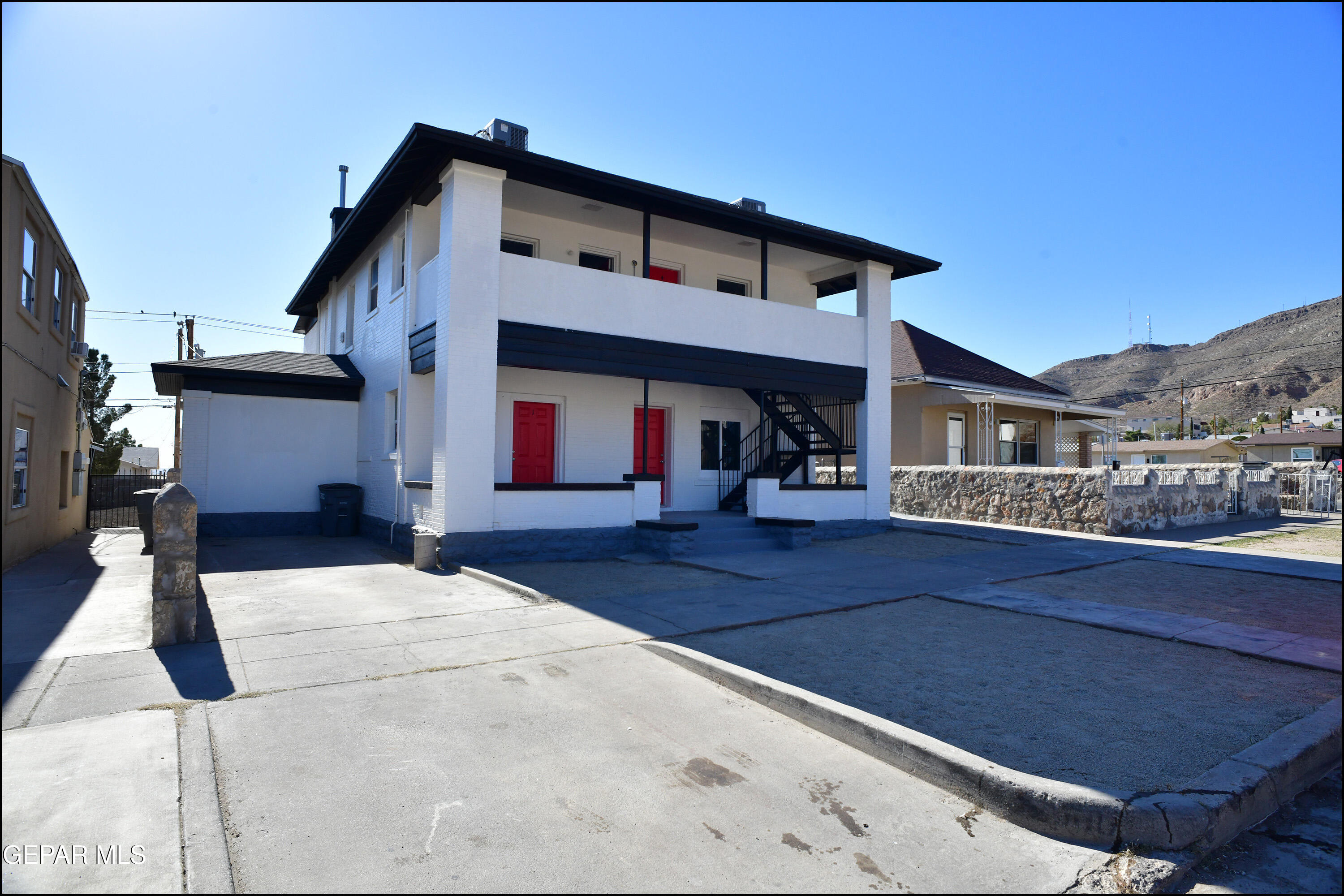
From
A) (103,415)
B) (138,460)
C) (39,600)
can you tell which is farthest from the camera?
(138,460)

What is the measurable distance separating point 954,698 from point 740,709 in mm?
1467

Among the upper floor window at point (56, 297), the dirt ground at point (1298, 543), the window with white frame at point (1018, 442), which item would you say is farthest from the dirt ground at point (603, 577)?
the window with white frame at point (1018, 442)

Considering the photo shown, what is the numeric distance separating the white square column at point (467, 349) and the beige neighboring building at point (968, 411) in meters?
14.1

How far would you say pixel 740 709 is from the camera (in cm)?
522

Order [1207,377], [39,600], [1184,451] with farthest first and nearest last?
[1207,377]
[1184,451]
[39,600]

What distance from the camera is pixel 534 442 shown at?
14.6m

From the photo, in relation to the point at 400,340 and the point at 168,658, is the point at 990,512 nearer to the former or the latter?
the point at 400,340

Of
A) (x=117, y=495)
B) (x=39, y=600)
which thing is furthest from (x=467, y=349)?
(x=117, y=495)

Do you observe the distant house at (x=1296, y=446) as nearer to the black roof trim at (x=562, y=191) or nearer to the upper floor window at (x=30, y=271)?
the black roof trim at (x=562, y=191)

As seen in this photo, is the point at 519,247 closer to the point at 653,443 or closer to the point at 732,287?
the point at 653,443

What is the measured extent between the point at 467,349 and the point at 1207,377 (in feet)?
258

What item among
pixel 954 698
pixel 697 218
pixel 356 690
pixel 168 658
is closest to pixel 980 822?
pixel 954 698

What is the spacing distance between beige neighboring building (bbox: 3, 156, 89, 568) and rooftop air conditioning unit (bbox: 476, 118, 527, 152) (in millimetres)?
6832

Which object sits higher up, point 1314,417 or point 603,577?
point 1314,417
